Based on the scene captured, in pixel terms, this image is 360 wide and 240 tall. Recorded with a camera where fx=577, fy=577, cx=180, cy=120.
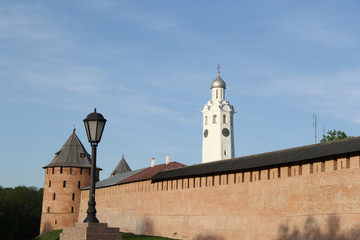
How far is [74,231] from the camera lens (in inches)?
351

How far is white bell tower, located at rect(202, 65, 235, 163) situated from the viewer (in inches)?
2517

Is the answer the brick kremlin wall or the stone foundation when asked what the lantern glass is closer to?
the stone foundation

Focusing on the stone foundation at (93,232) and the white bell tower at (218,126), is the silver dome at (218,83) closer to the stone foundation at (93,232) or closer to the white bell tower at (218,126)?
the white bell tower at (218,126)

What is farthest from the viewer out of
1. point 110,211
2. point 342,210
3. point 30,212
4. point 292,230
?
point 30,212

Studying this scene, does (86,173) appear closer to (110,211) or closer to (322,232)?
(110,211)

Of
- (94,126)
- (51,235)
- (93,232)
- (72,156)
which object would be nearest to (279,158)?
(94,126)

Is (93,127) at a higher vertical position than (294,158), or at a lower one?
lower

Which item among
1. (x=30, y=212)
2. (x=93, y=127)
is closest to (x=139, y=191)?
(x=30, y=212)

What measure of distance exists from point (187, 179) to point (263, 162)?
7.02 meters

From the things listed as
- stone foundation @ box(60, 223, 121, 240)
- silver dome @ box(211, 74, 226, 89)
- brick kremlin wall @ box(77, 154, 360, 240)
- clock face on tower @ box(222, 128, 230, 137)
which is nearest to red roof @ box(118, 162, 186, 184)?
brick kremlin wall @ box(77, 154, 360, 240)

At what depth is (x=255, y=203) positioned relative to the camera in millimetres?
25781

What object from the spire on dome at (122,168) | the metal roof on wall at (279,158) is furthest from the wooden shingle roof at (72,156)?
the metal roof on wall at (279,158)

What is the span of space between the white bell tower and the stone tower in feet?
55.1

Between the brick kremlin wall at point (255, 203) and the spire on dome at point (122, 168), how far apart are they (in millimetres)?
25161
